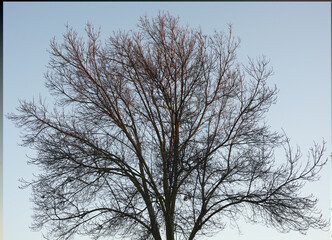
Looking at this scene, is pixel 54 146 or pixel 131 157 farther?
pixel 131 157

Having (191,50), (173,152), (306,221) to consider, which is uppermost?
(191,50)

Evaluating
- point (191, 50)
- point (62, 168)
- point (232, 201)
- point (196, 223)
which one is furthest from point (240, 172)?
point (62, 168)

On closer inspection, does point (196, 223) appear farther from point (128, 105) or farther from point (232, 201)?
point (128, 105)

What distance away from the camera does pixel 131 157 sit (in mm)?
13672

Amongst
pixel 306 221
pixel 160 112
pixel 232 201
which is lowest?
pixel 306 221

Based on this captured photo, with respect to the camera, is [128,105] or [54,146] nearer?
[54,146]

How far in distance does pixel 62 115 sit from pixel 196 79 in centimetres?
403

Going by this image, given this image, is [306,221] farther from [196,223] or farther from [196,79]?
[196,79]

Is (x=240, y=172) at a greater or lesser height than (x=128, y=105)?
lesser

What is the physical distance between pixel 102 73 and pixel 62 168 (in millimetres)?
3148

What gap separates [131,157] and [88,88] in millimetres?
2469

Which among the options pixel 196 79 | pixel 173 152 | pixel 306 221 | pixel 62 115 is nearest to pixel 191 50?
pixel 196 79

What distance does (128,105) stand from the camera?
45.5 feet

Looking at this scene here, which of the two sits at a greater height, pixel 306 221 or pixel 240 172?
pixel 240 172
